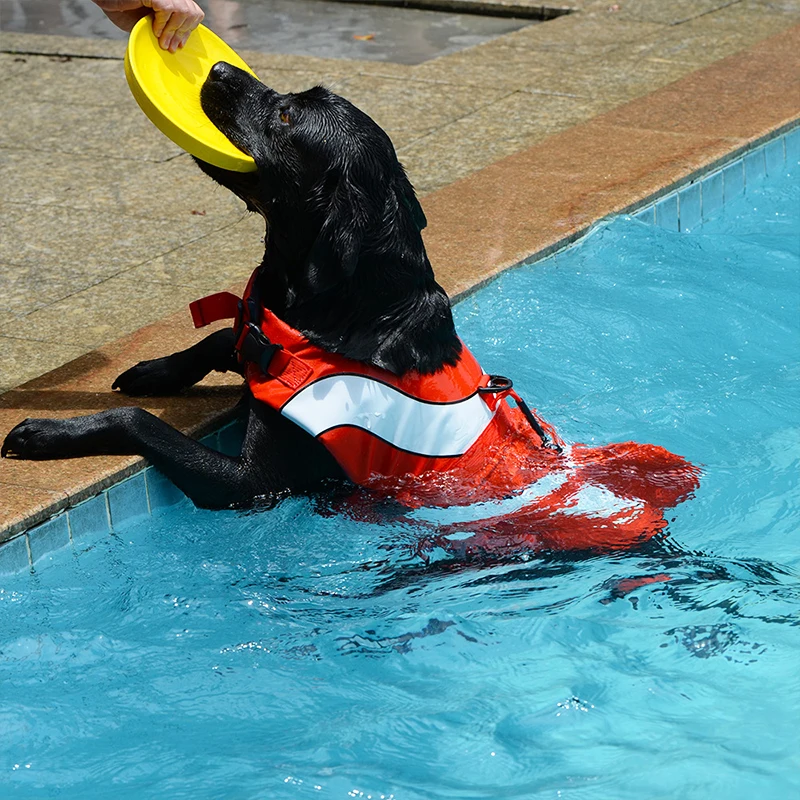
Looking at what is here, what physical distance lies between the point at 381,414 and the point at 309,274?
1.52ft

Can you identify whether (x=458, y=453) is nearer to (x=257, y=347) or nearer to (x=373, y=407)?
(x=373, y=407)

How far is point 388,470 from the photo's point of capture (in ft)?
13.3

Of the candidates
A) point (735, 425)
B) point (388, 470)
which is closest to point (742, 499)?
point (735, 425)

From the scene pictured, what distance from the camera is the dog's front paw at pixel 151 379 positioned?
15.0ft

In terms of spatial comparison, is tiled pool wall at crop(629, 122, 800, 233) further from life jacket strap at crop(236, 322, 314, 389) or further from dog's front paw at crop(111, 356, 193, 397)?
life jacket strap at crop(236, 322, 314, 389)

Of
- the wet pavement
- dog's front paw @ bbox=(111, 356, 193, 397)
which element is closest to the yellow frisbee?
dog's front paw @ bbox=(111, 356, 193, 397)

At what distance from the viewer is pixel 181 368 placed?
4574mm

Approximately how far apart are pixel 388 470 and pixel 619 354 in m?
2.03

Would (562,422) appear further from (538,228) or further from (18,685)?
(18,685)

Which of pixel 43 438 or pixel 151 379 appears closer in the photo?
pixel 43 438

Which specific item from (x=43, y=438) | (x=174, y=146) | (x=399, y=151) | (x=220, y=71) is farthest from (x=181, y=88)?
(x=174, y=146)

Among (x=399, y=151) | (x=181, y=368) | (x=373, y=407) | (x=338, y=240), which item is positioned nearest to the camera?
(x=338, y=240)

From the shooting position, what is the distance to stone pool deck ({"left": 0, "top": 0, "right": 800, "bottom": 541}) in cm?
502

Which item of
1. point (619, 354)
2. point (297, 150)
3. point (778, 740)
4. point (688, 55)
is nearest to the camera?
point (778, 740)
